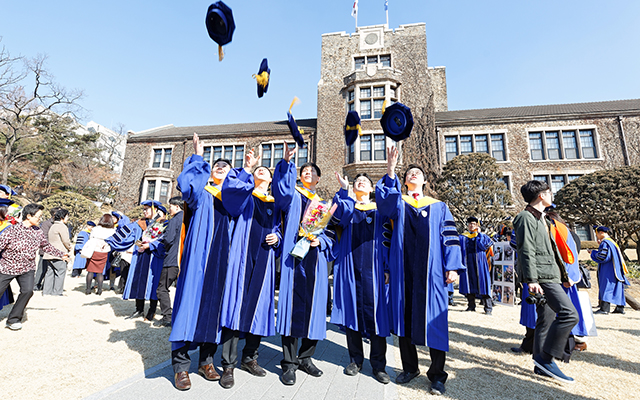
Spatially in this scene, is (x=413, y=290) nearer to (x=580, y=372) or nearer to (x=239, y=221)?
(x=239, y=221)

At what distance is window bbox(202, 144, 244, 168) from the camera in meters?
25.8

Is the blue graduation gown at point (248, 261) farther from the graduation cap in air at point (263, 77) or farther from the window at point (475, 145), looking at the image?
the window at point (475, 145)

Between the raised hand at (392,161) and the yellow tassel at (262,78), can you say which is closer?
the raised hand at (392,161)

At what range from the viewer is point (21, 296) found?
503 cm

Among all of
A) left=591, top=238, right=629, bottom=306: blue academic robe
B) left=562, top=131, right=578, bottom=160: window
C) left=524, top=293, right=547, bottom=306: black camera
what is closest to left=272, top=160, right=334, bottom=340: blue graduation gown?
left=524, top=293, right=547, bottom=306: black camera

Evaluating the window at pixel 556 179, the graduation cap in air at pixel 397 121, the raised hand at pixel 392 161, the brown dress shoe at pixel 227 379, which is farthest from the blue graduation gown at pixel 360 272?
the window at pixel 556 179

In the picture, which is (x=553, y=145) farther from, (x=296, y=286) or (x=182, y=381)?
(x=182, y=381)

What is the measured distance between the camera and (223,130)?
27.5 metres

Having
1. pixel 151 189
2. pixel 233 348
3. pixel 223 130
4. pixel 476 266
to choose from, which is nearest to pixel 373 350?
pixel 233 348

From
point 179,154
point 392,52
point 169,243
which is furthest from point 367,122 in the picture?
point 169,243

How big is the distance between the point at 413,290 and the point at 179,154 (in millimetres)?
27539

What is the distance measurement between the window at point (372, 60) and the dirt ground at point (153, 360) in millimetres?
21359

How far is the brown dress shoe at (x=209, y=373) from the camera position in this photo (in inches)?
122

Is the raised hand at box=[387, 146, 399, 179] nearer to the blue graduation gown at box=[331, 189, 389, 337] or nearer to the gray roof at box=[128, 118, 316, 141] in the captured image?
the blue graduation gown at box=[331, 189, 389, 337]
